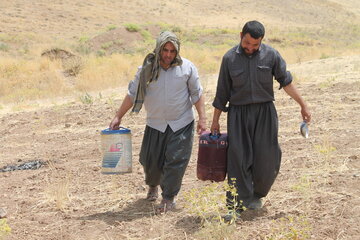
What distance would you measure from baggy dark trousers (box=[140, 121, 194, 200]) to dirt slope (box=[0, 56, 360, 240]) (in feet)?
0.89

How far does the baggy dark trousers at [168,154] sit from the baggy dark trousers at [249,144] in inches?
21.5

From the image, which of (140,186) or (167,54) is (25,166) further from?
(167,54)

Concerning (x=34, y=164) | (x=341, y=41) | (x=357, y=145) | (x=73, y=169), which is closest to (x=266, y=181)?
(x=357, y=145)

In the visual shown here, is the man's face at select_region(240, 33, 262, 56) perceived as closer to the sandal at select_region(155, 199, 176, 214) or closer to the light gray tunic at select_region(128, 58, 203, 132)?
the light gray tunic at select_region(128, 58, 203, 132)

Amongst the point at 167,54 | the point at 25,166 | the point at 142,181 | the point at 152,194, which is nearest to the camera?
the point at 167,54

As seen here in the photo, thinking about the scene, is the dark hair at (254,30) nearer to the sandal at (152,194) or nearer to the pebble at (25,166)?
the sandal at (152,194)

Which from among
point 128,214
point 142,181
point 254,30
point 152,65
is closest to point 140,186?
point 142,181

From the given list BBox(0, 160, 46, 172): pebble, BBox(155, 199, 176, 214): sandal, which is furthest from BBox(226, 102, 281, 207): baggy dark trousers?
BBox(0, 160, 46, 172): pebble

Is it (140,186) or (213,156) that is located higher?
(213,156)

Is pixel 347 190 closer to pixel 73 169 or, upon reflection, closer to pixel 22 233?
pixel 22 233

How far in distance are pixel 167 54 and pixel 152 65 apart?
0.16m

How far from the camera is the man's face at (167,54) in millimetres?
4328

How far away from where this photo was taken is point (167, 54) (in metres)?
4.37

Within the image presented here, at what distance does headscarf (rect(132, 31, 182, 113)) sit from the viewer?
4316 millimetres
